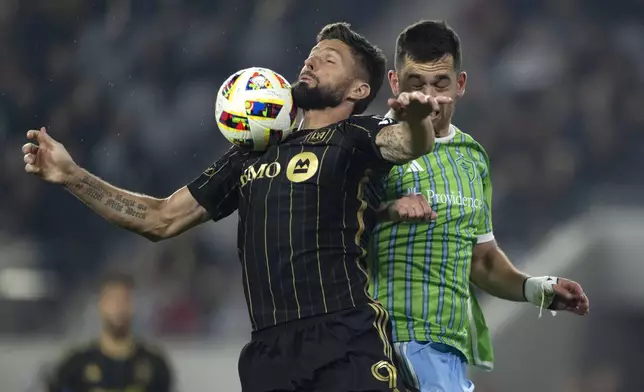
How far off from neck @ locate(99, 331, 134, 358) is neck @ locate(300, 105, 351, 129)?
10.4 ft

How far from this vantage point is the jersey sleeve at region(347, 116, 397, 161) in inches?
150

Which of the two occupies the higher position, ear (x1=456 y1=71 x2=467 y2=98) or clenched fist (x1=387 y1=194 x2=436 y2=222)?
ear (x1=456 y1=71 x2=467 y2=98)

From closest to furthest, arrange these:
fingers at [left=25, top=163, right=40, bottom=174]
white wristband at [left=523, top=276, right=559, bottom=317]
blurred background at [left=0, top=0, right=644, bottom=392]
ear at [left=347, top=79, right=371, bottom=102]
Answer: fingers at [left=25, top=163, right=40, bottom=174] → ear at [left=347, top=79, right=371, bottom=102] → white wristband at [left=523, top=276, right=559, bottom=317] → blurred background at [left=0, top=0, right=644, bottom=392]

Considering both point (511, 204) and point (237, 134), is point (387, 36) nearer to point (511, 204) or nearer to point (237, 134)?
point (511, 204)

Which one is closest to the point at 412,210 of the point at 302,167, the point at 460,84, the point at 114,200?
the point at 302,167

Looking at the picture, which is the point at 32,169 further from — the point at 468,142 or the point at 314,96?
the point at 468,142

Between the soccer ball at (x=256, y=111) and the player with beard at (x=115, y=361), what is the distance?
3082 mm

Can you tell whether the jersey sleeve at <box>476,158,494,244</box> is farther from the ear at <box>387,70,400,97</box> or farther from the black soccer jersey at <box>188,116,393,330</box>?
the black soccer jersey at <box>188,116,393,330</box>

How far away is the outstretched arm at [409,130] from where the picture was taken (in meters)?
3.44

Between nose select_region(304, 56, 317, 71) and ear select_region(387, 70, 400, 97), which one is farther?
ear select_region(387, 70, 400, 97)

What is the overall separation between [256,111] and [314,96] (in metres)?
0.25

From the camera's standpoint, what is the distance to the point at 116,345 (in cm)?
684

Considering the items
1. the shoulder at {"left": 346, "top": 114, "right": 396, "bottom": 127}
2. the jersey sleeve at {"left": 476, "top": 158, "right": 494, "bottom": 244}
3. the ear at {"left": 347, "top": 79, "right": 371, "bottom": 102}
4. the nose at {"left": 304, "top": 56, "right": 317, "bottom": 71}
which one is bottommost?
the jersey sleeve at {"left": 476, "top": 158, "right": 494, "bottom": 244}

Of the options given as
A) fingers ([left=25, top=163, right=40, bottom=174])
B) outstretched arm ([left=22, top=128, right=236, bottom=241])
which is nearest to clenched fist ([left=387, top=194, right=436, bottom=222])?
outstretched arm ([left=22, top=128, right=236, bottom=241])
